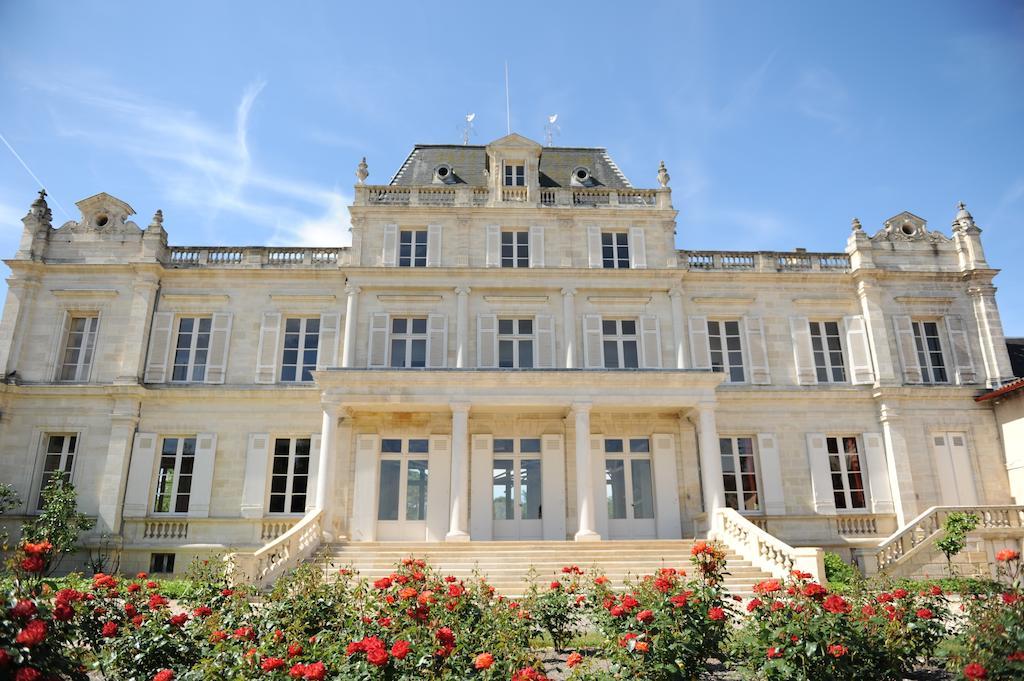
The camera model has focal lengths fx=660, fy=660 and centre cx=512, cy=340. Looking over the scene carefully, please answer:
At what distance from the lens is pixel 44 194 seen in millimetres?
20859

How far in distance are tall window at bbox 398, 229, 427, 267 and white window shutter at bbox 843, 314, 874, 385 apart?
13.4 metres

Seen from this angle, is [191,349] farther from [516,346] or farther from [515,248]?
[515,248]

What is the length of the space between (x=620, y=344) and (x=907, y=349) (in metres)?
8.92

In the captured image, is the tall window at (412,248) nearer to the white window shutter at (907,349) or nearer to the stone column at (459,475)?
the stone column at (459,475)

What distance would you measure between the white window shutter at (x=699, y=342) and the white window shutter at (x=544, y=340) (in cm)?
430

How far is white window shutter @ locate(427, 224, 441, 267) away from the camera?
66.2 ft

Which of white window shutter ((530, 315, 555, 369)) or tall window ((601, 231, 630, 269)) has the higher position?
tall window ((601, 231, 630, 269))

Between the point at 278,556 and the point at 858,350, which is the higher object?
the point at 858,350

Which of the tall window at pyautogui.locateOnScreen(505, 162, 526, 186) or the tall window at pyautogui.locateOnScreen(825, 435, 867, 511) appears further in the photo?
the tall window at pyautogui.locateOnScreen(505, 162, 526, 186)

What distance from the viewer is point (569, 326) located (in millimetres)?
19406

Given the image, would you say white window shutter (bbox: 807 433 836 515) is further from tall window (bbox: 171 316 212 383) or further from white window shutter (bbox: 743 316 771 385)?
tall window (bbox: 171 316 212 383)

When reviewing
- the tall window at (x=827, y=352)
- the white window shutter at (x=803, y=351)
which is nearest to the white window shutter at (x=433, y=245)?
the white window shutter at (x=803, y=351)

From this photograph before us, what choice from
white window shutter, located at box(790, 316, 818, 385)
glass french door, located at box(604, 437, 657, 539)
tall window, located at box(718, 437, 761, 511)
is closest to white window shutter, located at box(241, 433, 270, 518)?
glass french door, located at box(604, 437, 657, 539)

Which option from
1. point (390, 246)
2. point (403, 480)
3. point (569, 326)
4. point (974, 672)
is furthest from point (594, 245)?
point (974, 672)
